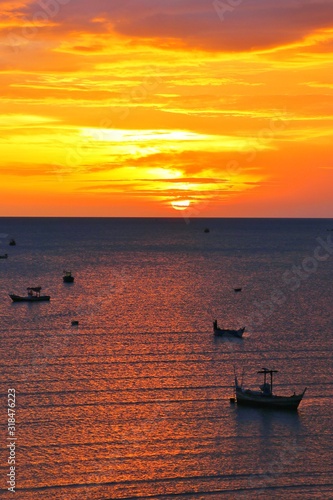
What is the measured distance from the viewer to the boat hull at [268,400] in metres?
73.4

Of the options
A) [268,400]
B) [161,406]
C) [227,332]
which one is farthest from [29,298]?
[268,400]

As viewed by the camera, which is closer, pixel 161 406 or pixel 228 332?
pixel 161 406

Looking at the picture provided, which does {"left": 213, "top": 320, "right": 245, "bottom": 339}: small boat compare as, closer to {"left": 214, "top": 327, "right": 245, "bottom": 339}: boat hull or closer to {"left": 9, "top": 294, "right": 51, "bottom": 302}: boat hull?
{"left": 214, "top": 327, "right": 245, "bottom": 339}: boat hull

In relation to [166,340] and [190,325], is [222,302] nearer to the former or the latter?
[190,325]

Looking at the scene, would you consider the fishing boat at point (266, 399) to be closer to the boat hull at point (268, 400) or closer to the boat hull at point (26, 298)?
the boat hull at point (268, 400)

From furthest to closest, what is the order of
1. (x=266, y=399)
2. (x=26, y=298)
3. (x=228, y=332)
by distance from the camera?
(x=26, y=298) < (x=228, y=332) < (x=266, y=399)

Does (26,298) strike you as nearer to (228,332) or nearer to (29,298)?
(29,298)

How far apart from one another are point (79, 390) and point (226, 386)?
15389 millimetres

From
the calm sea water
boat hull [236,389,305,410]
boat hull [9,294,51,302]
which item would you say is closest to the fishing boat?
boat hull [236,389,305,410]

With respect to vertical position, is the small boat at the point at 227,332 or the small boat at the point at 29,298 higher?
the small boat at the point at 29,298

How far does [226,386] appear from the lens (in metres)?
81.7

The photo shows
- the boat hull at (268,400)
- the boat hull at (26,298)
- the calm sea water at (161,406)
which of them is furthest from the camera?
the boat hull at (26,298)

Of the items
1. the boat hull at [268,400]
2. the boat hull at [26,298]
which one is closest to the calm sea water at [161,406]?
the boat hull at [268,400]

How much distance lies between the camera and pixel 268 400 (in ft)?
245
